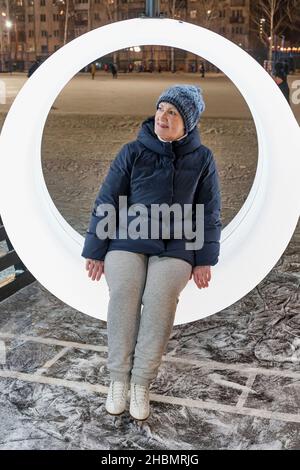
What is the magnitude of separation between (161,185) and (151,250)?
0.94ft

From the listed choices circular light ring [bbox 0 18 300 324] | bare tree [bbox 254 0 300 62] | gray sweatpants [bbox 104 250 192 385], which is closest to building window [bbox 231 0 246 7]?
bare tree [bbox 254 0 300 62]

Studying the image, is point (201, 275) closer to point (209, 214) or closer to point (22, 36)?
point (209, 214)

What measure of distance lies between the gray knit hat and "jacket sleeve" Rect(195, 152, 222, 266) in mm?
200

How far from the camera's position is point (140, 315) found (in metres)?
2.80

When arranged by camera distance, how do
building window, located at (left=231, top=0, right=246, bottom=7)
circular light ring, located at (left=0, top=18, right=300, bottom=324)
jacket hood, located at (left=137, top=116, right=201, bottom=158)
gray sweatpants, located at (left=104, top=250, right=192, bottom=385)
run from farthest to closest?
building window, located at (left=231, top=0, right=246, bottom=7) → circular light ring, located at (left=0, top=18, right=300, bottom=324) → jacket hood, located at (left=137, top=116, right=201, bottom=158) → gray sweatpants, located at (left=104, top=250, right=192, bottom=385)

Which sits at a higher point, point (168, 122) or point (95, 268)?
point (168, 122)

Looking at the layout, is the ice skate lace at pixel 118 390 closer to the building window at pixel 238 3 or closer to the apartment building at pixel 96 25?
the apartment building at pixel 96 25

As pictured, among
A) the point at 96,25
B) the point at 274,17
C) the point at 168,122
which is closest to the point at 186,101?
the point at 168,122

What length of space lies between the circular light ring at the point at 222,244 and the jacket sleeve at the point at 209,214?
0.44 m

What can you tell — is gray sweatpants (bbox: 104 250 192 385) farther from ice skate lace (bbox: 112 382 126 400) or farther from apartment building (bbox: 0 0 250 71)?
apartment building (bbox: 0 0 250 71)

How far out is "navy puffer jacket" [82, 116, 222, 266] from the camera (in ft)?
9.29

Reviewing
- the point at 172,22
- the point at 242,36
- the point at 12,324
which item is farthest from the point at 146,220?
the point at 242,36

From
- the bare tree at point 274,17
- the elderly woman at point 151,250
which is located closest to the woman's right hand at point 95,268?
the elderly woman at point 151,250

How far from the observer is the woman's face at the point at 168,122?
9.15ft
